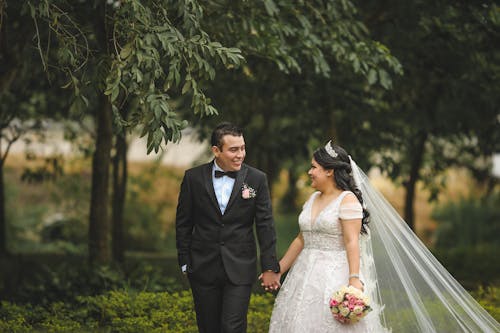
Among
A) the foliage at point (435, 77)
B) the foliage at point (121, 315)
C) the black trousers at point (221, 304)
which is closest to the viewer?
the black trousers at point (221, 304)

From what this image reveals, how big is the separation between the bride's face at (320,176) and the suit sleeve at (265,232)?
41 cm

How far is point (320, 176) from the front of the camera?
6.18 meters

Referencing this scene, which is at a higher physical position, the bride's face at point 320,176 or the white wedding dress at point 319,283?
the bride's face at point 320,176

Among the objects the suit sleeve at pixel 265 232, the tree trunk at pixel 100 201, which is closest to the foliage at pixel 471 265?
the tree trunk at pixel 100 201

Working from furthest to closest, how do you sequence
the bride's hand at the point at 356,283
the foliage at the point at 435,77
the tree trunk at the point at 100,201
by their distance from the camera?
the tree trunk at the point at 100,201 < the foliage at the point at 435,77 < the bride's hand at the point at 356,283

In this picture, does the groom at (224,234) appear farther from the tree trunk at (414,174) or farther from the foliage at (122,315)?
the tree trunk at (414,174)

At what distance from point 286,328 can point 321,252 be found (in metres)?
0.66

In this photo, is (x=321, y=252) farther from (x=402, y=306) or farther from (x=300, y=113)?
(x=300, y=113)

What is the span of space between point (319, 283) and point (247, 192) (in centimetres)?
91

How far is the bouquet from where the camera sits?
18.7 ft

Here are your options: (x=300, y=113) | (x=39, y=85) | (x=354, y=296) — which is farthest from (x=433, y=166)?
(x=354, y=296)

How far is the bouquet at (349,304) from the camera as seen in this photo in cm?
569

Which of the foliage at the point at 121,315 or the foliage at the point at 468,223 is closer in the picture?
the foliage at the point at 121,315

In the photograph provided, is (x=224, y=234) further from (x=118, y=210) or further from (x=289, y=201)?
(x=289, y=201)
